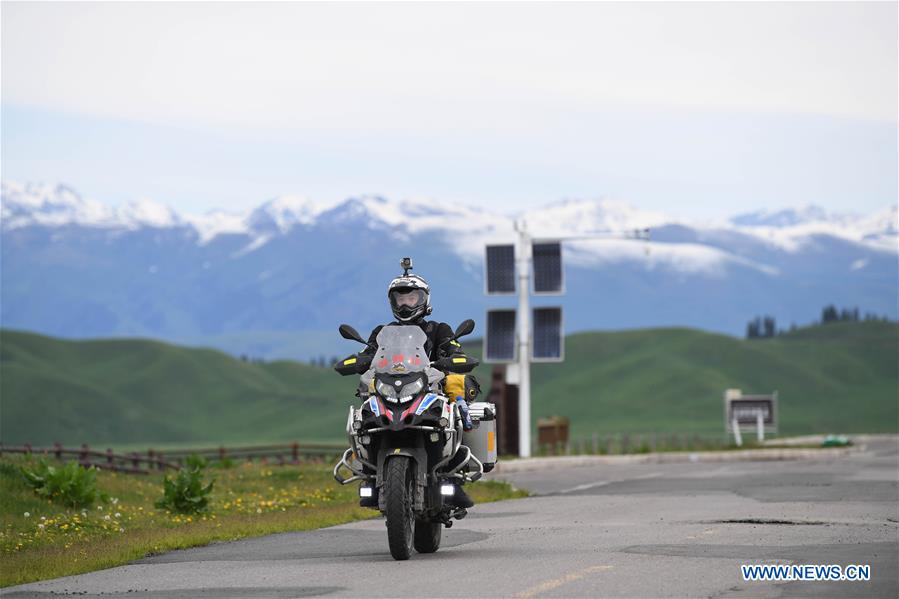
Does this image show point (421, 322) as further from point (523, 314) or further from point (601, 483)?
point (523, 314)

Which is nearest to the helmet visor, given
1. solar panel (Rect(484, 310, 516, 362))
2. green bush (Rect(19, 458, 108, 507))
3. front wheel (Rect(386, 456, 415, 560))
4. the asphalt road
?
front wheel (Rect(386, 456, 415, 560))

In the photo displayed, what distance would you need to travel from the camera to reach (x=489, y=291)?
2073 inches

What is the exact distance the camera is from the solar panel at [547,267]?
2055 inches

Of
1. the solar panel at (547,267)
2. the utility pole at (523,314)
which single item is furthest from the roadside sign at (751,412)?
the solar panel at (547,267)

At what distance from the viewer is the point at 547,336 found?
52000mm

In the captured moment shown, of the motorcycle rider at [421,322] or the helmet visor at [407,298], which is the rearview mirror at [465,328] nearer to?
the motorcycle rider at [421,322]

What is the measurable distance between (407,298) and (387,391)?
124 centimetres

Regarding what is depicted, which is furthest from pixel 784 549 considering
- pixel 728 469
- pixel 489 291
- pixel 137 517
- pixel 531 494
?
pixel 489 291

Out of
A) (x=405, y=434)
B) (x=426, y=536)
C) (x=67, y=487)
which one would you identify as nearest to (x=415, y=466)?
(x=405, y=434)

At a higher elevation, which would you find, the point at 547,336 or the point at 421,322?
the point at 547,336

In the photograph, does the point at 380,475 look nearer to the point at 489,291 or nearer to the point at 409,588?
the point at 409,588

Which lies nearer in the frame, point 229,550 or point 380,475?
point 380,475

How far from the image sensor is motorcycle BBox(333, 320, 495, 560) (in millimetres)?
15484

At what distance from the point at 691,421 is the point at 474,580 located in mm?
187566
